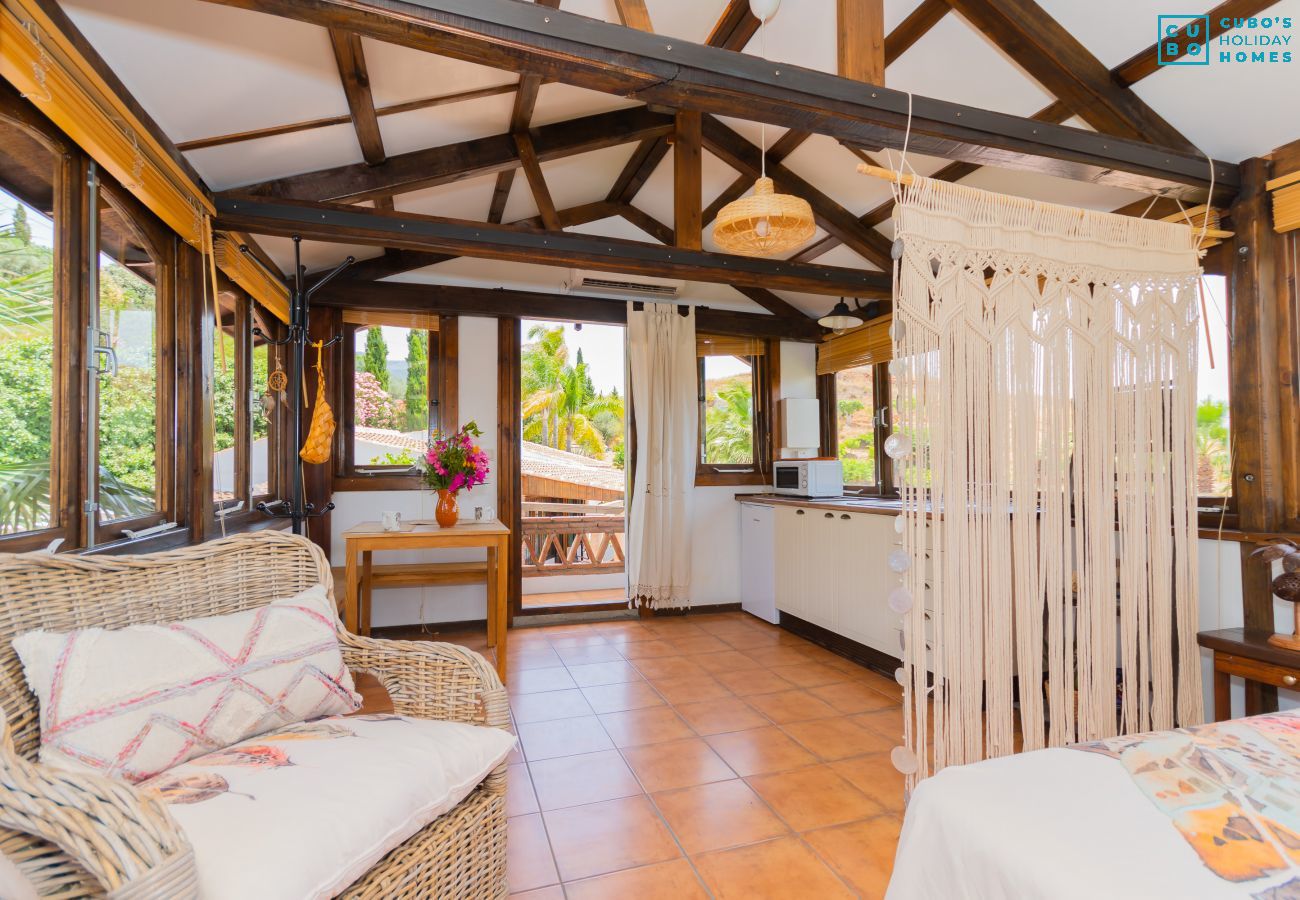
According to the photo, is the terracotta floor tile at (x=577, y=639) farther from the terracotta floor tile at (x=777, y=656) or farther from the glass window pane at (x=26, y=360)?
the glass window pane at (x=26, y=360)

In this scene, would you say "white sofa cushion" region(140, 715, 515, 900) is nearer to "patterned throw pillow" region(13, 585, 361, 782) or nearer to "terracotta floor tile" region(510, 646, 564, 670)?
"patterned throw pillow" region(13, 585, 361, 782)

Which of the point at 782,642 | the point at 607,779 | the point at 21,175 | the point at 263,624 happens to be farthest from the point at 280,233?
the point at 782,642

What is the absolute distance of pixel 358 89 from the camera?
2352 mm

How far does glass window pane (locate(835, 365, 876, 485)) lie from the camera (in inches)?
180

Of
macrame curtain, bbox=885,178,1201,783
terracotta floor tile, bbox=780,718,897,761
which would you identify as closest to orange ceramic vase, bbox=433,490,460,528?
terracotta floor tile, bbox=780,718,897,761

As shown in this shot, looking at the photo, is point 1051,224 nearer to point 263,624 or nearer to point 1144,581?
point 1144,581

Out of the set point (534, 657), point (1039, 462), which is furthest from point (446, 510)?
point (1039, 462)

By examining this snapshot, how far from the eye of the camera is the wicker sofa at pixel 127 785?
30.0 inches

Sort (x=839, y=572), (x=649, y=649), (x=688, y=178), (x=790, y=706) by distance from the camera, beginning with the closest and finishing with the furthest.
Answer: (x=790, y=706)
(x=688, y=178)
(x=839, y=572)
(x=649, y=649)

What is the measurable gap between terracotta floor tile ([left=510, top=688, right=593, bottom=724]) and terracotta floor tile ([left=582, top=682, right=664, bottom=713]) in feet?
0.16

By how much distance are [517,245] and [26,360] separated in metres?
1.91

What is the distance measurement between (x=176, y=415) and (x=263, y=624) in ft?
4.75

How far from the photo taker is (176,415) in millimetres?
2432

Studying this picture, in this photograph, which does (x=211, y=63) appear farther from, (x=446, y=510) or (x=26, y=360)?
(x=446, y=510)
